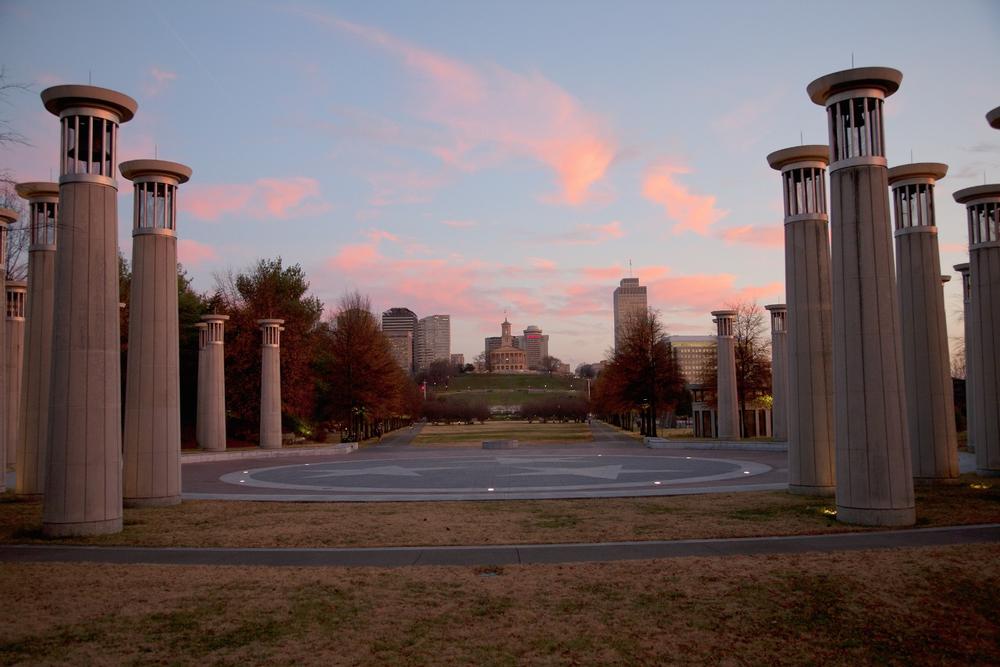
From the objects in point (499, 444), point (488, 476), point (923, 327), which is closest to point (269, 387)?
point (499, 444)

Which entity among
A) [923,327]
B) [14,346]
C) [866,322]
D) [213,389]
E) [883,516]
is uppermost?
[14,346]

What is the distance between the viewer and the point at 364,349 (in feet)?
202

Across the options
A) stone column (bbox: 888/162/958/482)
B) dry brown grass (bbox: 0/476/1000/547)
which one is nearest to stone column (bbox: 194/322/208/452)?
dry brown grass (bbox: 0/476/1000/547)

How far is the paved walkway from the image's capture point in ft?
41.3

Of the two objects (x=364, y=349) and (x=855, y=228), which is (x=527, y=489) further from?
(x=364, y=349)

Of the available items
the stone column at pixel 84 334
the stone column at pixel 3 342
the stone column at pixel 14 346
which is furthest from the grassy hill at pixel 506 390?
the stone column at pixel 84 334

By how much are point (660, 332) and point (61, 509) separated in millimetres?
53626

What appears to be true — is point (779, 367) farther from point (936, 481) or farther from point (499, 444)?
point (936, 481)

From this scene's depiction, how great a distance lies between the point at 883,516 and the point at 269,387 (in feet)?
131

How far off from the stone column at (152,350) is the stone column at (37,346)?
3.22m

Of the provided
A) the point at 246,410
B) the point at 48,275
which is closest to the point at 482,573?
the point at 48,275

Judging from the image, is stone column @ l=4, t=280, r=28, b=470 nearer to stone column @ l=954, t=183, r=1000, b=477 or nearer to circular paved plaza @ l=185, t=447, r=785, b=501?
circular paved plaza @ l=185, t=447, r=785, b=501

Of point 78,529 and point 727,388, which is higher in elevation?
point 727,388

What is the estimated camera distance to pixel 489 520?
54.4 feet
